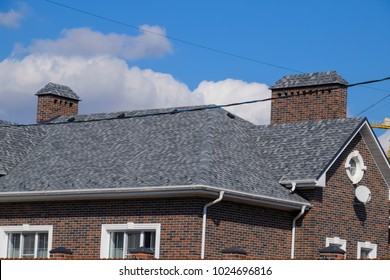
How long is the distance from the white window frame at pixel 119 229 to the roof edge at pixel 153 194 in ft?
2.59

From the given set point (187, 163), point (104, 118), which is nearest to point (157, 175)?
point (187, 163)

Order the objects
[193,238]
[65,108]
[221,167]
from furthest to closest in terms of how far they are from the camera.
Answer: [65,108] → [221,167] → [193,238]

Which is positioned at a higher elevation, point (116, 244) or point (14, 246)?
point (116, 244)

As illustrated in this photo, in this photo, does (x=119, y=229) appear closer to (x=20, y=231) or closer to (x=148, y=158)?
(x=148, y=158)

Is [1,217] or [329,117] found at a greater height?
[329,117]

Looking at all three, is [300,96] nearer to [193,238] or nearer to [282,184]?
[282,184]

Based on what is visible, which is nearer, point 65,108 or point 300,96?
point 300,96

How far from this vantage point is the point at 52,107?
3462 cm

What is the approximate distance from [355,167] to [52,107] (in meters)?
12.0

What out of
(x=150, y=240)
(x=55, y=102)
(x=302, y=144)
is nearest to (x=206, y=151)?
(x=150, y=240)

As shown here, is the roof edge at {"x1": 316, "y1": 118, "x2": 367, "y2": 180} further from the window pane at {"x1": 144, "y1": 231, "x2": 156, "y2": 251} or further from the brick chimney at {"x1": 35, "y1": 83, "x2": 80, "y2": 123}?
the brick chimney at {"x1": 35, "y1": 83, "x2": 80, "y2": 123}

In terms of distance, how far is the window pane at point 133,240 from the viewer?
24.9 m
